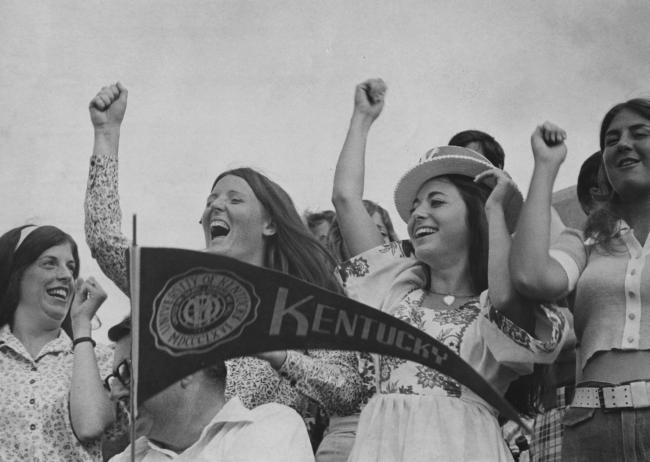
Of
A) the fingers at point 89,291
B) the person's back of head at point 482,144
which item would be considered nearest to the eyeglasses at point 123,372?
the fingers at point 89,291

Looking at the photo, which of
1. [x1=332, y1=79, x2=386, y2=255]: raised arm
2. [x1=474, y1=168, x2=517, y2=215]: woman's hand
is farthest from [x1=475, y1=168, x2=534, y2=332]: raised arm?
[x1=332, y1=79, x2=386, y2=255]: raised arm

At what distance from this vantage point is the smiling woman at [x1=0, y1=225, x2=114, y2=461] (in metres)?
4.23

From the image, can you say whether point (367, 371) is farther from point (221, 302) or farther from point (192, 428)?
point (221, 302)

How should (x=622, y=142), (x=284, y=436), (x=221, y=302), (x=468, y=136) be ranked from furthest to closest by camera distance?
(x=468, y=136) → (x=622, y=142) → (x=284, y=436) → (x=221, y=302)

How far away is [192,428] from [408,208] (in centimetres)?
118

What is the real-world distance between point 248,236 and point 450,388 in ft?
3.26

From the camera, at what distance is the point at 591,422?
3.43 m

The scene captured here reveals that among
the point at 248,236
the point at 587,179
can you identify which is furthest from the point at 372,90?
the point at 587,179

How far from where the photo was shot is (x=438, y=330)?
3.80 metres

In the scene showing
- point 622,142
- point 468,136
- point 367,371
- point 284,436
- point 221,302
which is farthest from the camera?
point 468,136

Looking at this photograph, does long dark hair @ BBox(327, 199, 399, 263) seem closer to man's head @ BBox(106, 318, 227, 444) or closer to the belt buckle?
man's head @ BBox(106, 318, 227, 444)

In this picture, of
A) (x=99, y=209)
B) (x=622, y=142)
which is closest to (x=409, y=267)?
(x=622, y=142)

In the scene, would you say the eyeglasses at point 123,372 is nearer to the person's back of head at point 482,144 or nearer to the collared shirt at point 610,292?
the collared shirt at point 610,292

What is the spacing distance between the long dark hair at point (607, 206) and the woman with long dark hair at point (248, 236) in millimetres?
885
